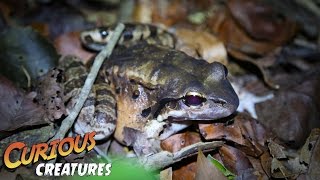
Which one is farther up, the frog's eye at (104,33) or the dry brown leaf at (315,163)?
the frog's eye at (104,33)

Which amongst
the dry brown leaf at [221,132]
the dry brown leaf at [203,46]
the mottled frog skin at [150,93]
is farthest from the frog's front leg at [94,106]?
the dry brown leaf at [203,46]

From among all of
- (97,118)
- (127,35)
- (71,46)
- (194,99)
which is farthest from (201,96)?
(71,46)

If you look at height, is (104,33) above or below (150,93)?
above

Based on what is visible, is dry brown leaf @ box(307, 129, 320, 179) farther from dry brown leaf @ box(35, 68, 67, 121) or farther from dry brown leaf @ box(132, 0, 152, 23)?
dry brown leaf @ box(132, 0, 152, 23)

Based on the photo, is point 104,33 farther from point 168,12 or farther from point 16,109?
point 168,12

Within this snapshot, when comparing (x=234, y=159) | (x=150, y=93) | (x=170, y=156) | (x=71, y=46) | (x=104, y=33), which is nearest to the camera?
(x=170, y=156)

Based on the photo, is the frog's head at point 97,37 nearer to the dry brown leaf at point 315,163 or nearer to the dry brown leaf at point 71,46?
the dry brown leaf at point 71,46

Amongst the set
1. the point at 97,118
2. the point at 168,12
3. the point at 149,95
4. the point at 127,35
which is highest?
the point at 127,35

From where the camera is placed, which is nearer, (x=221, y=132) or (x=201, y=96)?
(x=201, y=96)
